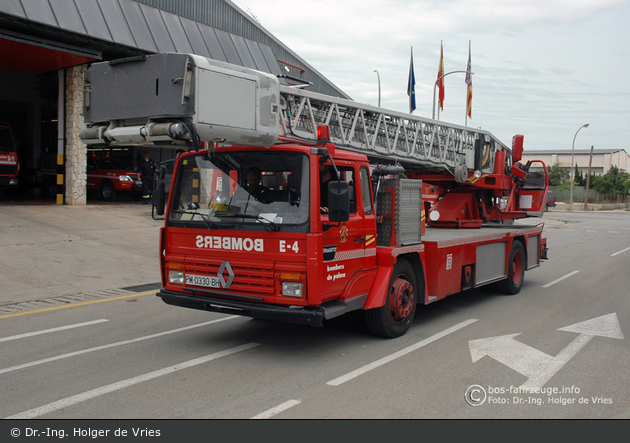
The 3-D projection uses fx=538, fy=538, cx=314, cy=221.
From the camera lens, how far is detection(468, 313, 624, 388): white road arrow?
5289 mm

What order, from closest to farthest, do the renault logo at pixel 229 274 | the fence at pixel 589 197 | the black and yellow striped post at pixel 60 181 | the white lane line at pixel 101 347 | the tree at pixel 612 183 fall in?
the white lane line at pixel 101 347 → the renault logo at pixel 229 274 → the black and yellow striped post at pixel 60 181 → the fence at pixel 589 197 → the tree at pixel 612 183

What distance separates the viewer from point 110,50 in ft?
54.9

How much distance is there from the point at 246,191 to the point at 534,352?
3.65 m

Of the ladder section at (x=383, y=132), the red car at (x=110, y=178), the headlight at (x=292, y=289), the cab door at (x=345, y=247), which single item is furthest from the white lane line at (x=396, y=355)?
the red car at (x=110, y=178)

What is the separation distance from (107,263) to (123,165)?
10561 millimetres

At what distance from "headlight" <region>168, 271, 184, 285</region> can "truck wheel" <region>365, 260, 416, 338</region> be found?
7.18 feet

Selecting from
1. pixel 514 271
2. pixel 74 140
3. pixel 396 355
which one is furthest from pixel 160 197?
pixel 74 140

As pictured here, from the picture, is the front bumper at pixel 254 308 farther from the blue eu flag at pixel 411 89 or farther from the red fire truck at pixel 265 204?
the blue eu flag at pixel 411 89

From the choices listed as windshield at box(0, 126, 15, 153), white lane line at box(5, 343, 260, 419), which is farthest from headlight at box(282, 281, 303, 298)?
windshield at box(0, 126, 15, 153)

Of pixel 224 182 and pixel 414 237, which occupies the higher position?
pixel 224 182

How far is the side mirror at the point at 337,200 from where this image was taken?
17.3 feet

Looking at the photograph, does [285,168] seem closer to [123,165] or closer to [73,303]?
[73,303]

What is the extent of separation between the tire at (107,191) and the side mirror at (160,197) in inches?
618
